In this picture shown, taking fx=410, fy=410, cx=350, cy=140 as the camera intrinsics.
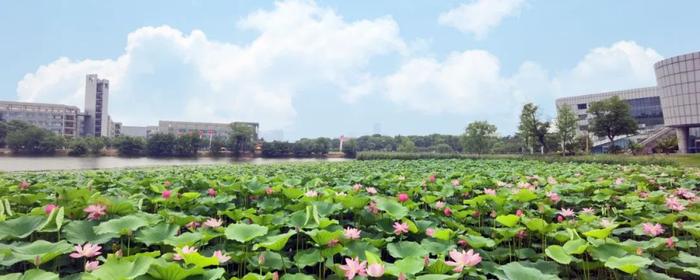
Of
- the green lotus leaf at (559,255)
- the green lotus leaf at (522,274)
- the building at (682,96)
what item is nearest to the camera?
the green lotus leaf at (522,274)

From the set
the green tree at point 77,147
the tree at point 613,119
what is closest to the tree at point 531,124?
the tree at point 613,119

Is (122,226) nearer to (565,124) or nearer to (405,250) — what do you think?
(405,250)

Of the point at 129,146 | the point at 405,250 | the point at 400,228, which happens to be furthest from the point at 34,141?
the point at 405,250

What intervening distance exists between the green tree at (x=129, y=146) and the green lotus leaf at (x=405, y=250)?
75.5m

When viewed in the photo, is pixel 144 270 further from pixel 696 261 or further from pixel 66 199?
pixel 696 261

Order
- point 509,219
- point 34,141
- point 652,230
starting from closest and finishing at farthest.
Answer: point 509,219 → point 652,230 → point 34,141

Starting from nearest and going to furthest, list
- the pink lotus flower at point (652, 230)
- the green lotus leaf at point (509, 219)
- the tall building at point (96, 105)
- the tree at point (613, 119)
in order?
1. the green lotus leaf at point (509, 219)
2. the pink lotus flower at point (652, 230)
3. the tree at point (613, 119)
4. the tall building at point (96, 105)

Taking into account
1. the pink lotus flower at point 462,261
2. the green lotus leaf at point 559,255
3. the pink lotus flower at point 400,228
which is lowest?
the green lotus leaf at point 559,255

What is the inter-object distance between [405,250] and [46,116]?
347 feet

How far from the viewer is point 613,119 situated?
41344 millimetres

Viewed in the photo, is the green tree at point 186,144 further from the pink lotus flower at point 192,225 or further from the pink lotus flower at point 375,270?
the pink lotus flower at point 375,270

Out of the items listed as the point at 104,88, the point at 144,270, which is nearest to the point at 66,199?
the point at 144,270

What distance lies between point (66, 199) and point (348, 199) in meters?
2.06

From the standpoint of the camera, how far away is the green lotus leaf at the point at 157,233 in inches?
90.8
